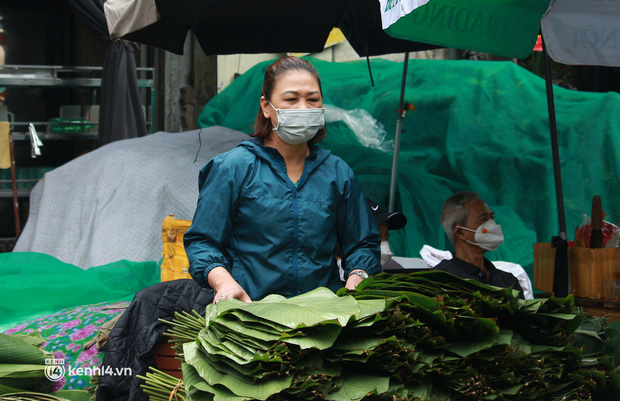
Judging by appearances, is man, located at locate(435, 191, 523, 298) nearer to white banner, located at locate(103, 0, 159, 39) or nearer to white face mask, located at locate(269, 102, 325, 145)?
white face mask, located at locate(269, 102, 325, 145)

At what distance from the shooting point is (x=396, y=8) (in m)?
2.67

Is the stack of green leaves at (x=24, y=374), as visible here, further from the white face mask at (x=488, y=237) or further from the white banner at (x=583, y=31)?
the white banner at (x=583, y=31)

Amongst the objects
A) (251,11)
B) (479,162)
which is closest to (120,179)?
(251,11)

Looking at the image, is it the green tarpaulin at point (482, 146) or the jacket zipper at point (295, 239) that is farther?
the green tarpaulin at point (482, 146)

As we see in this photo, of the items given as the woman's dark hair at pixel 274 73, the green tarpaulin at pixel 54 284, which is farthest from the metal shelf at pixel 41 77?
the woman's dark hair at pixel 274 73

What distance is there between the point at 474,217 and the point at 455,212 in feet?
0.38

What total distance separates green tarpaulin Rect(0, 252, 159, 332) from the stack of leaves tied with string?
2900 mm

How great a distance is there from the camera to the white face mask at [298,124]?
236 centimetres

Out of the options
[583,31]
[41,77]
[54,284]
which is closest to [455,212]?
[583,31]

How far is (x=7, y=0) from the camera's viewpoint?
9.59 m

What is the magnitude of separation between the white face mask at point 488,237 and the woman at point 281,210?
1.66 metres

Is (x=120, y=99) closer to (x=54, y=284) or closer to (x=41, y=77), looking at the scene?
(x=41, y=77)

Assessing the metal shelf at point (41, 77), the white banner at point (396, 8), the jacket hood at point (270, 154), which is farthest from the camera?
the metal shelf at point (41, 77)

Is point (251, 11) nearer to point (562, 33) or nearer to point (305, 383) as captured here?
point (562, 33)
